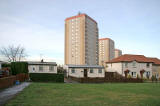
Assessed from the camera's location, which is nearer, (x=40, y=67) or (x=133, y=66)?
(x=40, y=67)

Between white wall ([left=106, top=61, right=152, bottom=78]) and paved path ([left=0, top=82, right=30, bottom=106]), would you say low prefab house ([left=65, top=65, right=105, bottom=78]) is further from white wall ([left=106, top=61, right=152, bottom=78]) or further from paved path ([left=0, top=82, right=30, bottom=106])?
paved path ([left=0, top=82, right=30, bottom=106])

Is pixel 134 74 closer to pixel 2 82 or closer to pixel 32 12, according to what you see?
pixel 32 12

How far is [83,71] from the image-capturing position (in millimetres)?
42031

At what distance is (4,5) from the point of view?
69.4 feet

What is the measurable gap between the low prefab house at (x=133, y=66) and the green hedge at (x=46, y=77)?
73.1ft

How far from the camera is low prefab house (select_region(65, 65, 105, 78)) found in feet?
135

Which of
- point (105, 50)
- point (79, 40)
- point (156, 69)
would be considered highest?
point (79, 40)

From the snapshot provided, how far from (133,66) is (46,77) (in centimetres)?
2843

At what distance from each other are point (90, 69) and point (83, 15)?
60.5m

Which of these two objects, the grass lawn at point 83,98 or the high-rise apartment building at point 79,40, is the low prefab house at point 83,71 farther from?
the high-rise apartment building at point 79,40

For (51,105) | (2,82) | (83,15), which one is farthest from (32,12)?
(83,15)

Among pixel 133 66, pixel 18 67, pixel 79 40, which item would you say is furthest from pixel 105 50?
pixel 18 67

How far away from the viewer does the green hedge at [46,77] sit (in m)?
29.7

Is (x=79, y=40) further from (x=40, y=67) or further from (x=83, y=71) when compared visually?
(x=40, y=67)
